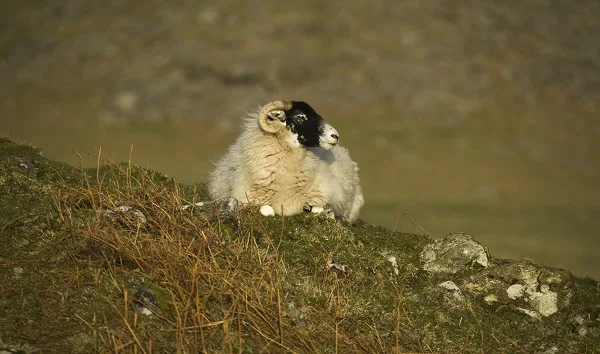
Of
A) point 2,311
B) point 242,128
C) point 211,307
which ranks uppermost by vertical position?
point 242,128

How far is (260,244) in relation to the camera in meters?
12.1

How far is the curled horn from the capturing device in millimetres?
13852

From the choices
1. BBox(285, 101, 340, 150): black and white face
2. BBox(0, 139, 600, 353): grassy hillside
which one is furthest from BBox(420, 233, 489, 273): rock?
BBox(285, 101, 340, 150): black and white face

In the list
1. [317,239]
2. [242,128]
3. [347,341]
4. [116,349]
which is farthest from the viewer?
[242,128]

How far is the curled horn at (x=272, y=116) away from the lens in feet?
45.4

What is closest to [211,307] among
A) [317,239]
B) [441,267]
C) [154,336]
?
[154,336]

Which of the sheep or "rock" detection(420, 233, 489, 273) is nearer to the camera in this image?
"rock" detection(420, 233, 489, 273)

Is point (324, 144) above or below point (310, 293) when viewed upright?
above

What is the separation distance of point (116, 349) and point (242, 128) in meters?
7.58

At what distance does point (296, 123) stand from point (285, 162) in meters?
0.71

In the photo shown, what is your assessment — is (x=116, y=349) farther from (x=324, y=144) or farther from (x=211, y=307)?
(x=324, y=144)

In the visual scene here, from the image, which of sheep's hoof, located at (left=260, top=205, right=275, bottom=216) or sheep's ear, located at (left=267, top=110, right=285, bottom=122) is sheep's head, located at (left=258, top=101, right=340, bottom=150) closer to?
sheep's ear, located at (left=267, top=110, right=285, bottom=122)

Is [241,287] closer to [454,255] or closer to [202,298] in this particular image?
[202,298]

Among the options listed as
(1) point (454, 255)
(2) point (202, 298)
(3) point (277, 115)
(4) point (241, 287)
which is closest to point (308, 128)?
(3) point (277, 115)
